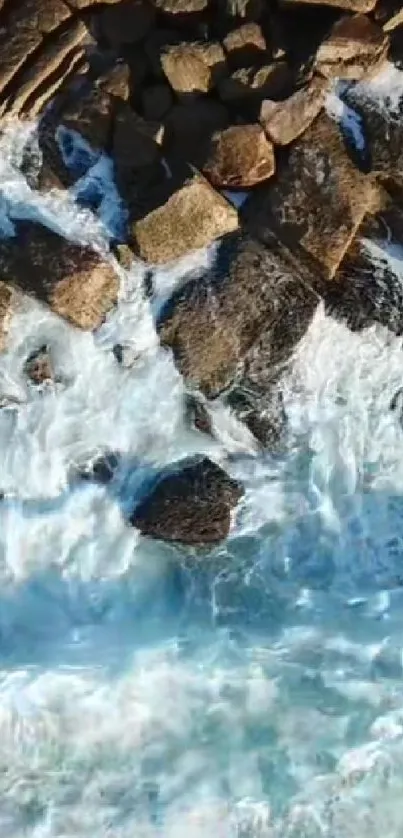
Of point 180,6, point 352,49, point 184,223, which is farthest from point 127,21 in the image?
point 352,49

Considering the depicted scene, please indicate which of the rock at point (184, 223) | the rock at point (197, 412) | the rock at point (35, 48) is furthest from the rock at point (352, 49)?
the rock at point (197, 412)

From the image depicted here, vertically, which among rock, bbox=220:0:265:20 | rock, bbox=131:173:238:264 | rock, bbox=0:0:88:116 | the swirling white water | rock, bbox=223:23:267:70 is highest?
rock, bbox=0:0:88:116

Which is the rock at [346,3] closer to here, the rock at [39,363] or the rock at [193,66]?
the rock at [193,66]

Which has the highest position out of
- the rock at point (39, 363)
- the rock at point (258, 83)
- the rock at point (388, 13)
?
the rock at point (258, 83)

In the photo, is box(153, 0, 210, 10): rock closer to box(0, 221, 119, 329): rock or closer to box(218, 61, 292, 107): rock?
box(218, 61, 292, 107): rock

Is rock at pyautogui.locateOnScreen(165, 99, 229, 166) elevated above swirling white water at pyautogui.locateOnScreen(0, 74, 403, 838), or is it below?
above

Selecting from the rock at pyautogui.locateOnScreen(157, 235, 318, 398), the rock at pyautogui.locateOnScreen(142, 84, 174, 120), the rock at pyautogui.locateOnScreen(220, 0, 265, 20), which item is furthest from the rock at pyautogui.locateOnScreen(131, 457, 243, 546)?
the rock at pyautogui.locateOnScreen(220, 0, 265, 20)

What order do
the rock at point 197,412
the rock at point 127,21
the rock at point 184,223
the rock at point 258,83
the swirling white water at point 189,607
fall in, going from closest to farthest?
1. the rock at point 184,223
2. the rock at point 258,83
3. the rock at point 127,21
4. the swirling white water at point 189,607
5. the rock at point 197,412
